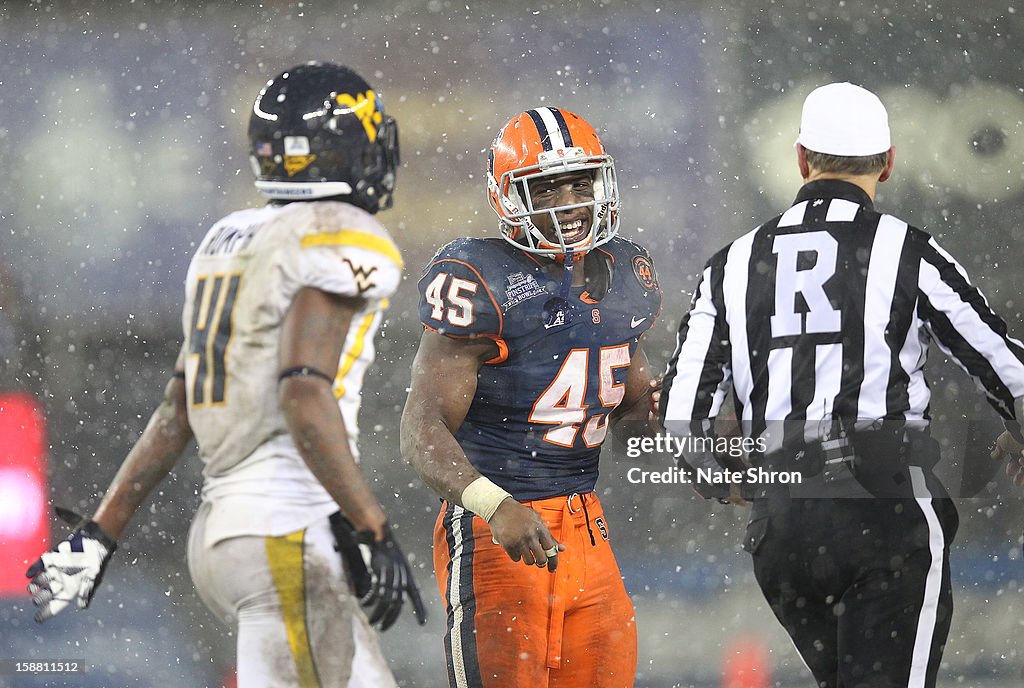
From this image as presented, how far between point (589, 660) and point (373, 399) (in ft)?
3.06

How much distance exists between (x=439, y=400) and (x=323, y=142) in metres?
0.55

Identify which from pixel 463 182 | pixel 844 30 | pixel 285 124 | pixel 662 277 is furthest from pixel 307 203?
pixel 844 30

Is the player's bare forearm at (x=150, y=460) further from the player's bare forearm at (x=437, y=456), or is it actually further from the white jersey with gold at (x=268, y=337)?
the player's bare forearm at (x=437, y=456)

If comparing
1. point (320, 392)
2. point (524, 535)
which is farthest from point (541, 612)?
point (320, 392)

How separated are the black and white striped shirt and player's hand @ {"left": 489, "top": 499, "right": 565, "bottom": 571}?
43 cm

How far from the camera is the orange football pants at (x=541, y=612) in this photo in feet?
7.97

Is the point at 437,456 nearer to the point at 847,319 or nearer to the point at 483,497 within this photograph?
the point at 483,497

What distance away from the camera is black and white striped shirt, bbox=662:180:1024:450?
2311 mm

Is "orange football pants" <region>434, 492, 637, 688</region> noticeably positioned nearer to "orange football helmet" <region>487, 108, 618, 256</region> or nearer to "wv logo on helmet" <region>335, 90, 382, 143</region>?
"orange football helmet" <region>487, 108, 618, 256</region>

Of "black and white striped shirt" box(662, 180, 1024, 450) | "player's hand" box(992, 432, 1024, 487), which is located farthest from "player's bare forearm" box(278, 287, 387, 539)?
"player's hand" box(992, 432, 1024, 487)

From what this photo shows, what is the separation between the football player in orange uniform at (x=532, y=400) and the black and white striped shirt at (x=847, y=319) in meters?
0.25

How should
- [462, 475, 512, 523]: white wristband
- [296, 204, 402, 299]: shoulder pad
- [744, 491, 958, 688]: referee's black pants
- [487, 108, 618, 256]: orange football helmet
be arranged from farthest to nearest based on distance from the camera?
[487, 108, 618, 256]: orange football helmet, [462, 475, 512, 523]: white wristband, [744, 491, 958, 688]: referee's black pants, [296, 204, 402, 299]: shoulder pad

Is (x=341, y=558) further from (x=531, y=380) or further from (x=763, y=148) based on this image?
(x=763, y=148)

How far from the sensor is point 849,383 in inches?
91.6
